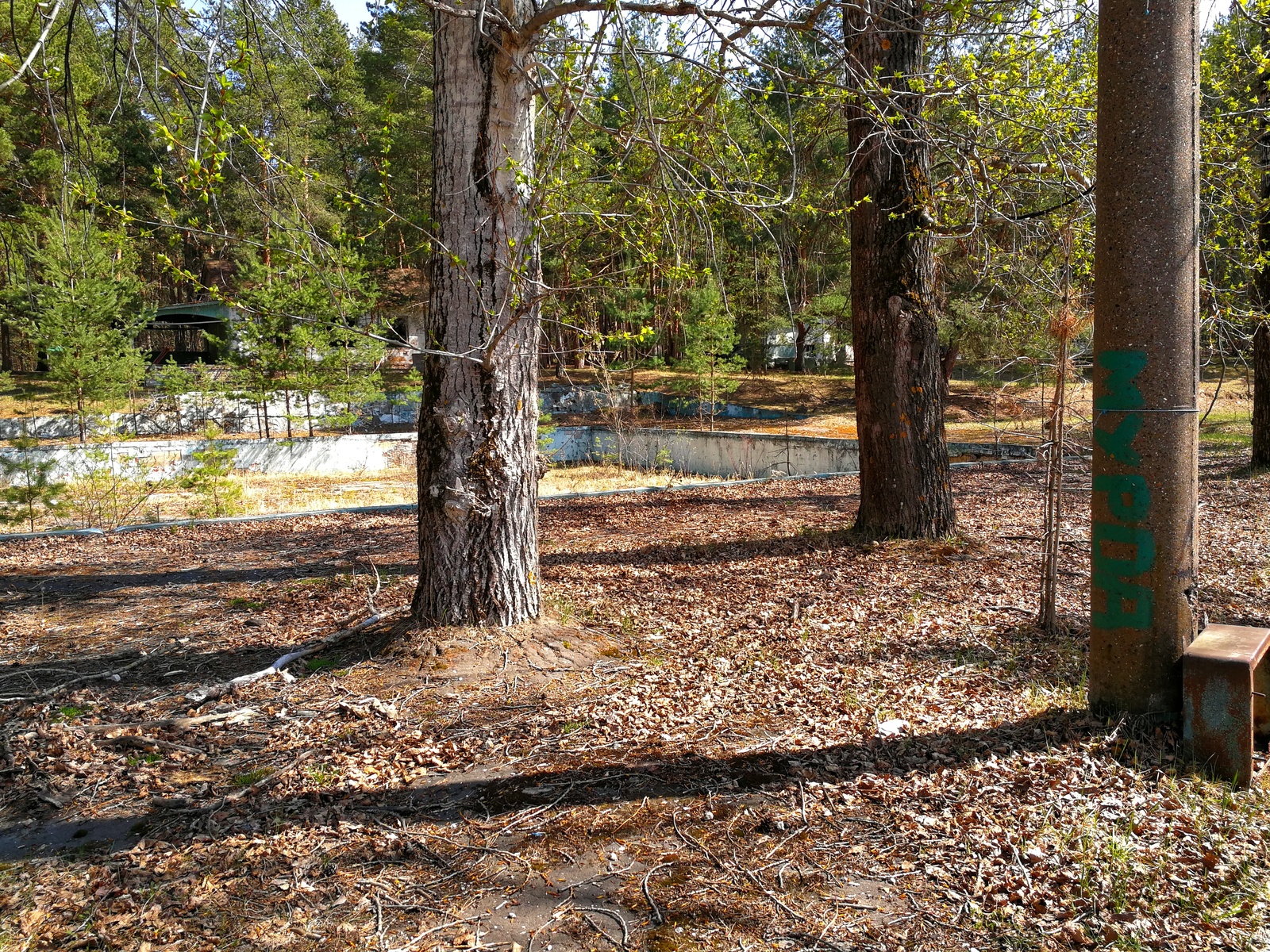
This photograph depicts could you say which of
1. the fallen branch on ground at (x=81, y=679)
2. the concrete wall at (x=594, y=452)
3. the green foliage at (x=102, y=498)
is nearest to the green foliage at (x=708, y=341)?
the concrete wall at (x=594, y=452)

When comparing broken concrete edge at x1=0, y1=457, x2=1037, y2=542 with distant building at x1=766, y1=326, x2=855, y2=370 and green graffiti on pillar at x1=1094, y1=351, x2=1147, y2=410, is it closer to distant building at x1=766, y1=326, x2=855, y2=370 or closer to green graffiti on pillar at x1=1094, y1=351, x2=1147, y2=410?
green graffiti on pillar at x1=1094, y1=351, x2=1147, y2=410

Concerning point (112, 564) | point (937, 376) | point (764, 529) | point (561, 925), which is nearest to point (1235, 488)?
point (937, 376)

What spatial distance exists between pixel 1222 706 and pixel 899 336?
4.08m

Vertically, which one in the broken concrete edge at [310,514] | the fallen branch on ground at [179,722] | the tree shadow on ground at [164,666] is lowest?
the fallen branch on ground at [179,722]

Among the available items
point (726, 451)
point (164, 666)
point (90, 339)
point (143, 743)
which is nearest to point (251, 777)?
point (143, 743)

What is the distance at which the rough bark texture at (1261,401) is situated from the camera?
994 cm

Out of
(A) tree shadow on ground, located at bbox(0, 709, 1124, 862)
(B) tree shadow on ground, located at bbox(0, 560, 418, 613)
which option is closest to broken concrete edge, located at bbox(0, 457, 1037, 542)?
(B) tree shadow on ground, located at bbox(0, 560, 418, 613)

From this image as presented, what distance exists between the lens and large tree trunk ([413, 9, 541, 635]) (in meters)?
4.17

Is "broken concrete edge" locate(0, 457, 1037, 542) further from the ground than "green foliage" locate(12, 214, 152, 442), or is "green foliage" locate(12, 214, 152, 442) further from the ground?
"green foliage" locate(12, 214, 152, 442)

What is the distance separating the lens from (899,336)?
650 centimetres

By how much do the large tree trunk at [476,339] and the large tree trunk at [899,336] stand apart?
10.7 feet

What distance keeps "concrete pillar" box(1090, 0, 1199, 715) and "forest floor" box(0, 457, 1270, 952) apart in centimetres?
41

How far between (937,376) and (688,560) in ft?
8.18

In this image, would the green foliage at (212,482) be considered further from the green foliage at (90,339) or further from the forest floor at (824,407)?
the forest floor at (824,407)
